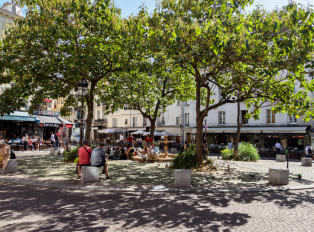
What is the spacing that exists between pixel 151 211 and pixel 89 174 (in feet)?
13.2

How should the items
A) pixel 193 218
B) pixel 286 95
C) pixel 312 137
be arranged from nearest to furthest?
1. pixel 193 218
2. pixel 286 95
3. pixel 312 137

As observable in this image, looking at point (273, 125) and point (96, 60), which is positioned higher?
point (96, 60)

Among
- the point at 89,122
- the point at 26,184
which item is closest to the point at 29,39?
the point at 89,122

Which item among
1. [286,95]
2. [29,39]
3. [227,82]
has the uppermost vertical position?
[29,39]

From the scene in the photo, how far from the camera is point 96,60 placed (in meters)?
12.8

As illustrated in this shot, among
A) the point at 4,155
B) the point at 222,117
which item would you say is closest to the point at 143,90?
the point at 4,155

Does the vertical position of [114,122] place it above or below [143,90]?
below

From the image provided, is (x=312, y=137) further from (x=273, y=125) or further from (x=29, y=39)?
(x=29, y=39)

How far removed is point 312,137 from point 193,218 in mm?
27541

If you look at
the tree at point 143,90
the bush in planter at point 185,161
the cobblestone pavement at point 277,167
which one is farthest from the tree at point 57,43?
the cobblestone pavement at point 277,167

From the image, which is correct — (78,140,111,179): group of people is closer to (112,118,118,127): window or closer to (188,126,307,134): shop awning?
(188,126,307,134): shop awning

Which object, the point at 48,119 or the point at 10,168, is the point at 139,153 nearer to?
the point at 10,168

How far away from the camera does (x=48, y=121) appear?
3036 cm

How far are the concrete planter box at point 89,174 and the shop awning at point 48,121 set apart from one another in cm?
2209
